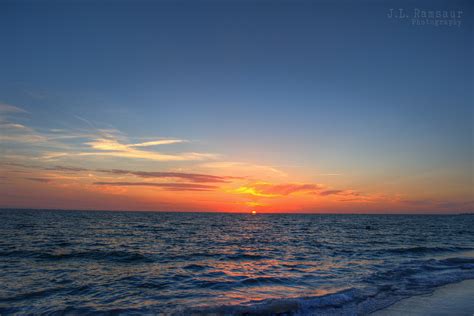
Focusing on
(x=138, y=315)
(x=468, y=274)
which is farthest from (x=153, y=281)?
(x=468, y=274)

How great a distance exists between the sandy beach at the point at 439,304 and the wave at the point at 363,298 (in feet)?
1.56

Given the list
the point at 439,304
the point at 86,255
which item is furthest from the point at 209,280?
the point at 86,255

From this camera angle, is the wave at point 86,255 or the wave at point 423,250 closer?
the wave at point 86,255

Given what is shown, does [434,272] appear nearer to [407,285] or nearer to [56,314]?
[407,285]

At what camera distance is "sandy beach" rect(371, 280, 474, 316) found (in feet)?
34.8

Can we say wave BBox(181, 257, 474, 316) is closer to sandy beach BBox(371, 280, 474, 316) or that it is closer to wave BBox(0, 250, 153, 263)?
sandy beach BBox(371, 280, 474, 316)

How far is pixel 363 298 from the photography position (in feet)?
41.5

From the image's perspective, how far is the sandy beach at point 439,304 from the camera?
1061 centimetres

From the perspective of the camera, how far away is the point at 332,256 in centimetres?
2434

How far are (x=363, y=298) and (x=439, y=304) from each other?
2.80 m

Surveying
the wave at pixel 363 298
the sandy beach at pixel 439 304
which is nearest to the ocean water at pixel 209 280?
the wave at pixel 363 298

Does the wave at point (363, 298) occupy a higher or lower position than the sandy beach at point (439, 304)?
lower

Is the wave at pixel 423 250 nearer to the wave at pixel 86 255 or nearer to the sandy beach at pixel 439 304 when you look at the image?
the sandy beach at pixel 439 304

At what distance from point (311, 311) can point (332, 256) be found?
46.8 ft
